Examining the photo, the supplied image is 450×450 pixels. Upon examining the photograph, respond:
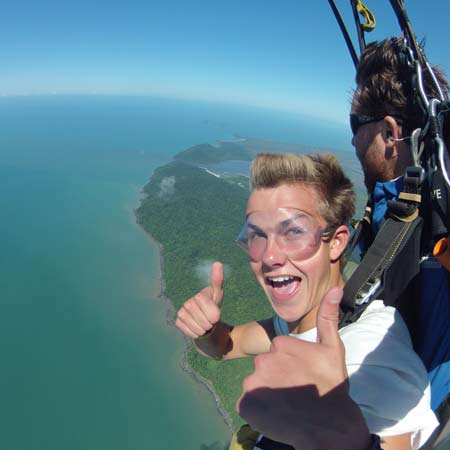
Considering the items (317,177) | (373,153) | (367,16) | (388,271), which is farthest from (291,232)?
(367,16)

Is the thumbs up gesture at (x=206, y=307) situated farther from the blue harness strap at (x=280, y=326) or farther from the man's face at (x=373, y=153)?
the man's face at (x=373, y=153)

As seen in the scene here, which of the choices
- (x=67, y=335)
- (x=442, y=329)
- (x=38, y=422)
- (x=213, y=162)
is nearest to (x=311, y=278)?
(x=442, y=329)

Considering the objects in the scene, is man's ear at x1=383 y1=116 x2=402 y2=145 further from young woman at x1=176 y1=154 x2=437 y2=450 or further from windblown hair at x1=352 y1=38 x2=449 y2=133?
young woman at x1=176 y1=154 x2=437 y2=450

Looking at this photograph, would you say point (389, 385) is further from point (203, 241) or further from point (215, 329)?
point (203, 241)

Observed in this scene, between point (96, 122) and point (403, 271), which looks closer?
point (403, 271)

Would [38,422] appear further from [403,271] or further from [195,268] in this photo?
[403,271]

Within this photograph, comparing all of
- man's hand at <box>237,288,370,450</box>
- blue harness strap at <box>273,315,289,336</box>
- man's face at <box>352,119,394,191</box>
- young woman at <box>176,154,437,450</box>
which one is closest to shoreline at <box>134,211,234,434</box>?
blue harness strap at <box>273,315,289,336</box>

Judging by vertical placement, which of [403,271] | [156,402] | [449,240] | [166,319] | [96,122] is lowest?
[156,402]
